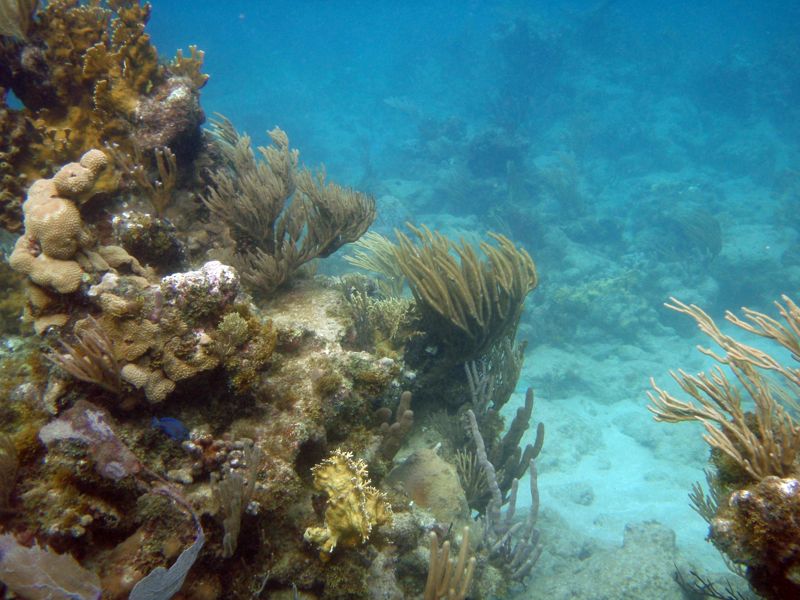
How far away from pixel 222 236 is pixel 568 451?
398 inches

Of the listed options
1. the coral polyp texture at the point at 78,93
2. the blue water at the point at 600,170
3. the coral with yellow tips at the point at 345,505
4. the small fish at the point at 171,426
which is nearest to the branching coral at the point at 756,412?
the coral with yellow tips at the point at 345,505

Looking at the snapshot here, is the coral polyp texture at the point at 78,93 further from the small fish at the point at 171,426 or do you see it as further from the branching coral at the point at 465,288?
the small fish at the point at 171,426

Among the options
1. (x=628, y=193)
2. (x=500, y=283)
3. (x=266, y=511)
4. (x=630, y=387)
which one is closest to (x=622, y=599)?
(x=500, y=283)

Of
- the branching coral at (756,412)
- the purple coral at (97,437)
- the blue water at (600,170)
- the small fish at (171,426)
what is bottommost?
the purple coral at (97,437)

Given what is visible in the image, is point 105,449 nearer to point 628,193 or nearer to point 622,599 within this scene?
point 622,599

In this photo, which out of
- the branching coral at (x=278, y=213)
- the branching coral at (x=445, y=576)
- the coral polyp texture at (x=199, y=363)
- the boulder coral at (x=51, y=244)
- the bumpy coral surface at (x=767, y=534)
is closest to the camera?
the bumpy coral surface at (x=767, y=534)

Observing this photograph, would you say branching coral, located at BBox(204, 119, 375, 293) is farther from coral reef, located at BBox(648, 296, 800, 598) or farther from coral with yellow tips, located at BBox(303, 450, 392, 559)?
coral reef, located at BBox(648, 296, 800, 598)

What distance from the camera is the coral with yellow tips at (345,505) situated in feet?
8.51

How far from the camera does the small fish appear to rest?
2.59 m

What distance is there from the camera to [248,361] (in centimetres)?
291

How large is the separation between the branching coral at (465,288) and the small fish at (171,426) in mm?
2682

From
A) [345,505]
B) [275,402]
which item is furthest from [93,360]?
[345,505]

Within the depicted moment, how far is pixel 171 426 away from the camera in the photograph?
259 cm

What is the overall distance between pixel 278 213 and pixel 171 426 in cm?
254
